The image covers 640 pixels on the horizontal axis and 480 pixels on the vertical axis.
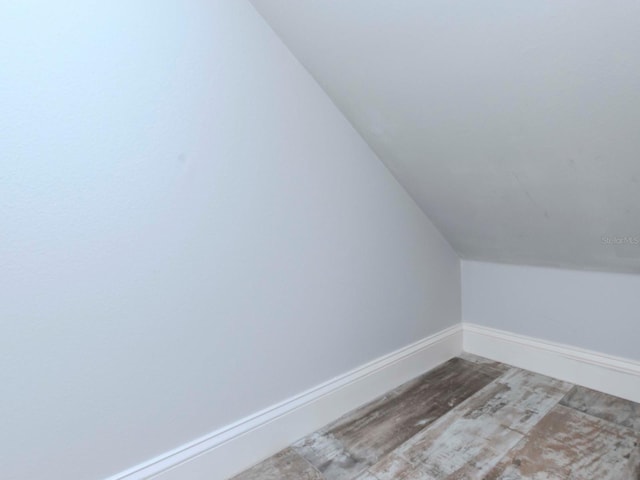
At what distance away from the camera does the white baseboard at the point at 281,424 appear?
1299 mm

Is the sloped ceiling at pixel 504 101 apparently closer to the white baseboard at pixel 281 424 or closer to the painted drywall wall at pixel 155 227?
the painted drywall wall at pixel 155 227

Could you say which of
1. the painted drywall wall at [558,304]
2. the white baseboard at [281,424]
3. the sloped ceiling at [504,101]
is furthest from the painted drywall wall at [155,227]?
the painted drywall wall at [558,304]

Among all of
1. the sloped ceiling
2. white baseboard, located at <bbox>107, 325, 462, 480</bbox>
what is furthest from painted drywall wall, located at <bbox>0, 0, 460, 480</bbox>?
the sloped ceiling

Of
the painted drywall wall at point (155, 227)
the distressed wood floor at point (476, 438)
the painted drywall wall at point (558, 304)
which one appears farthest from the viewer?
the painted drywall wall at point (558, 304)

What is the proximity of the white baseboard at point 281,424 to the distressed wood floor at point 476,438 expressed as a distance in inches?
1.9

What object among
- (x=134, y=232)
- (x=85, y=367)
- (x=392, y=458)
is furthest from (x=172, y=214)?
(x=392, y=458)

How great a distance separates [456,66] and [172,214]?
1.06 meters

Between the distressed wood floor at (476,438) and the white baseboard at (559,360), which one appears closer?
the distressed wood floor at (476,438)

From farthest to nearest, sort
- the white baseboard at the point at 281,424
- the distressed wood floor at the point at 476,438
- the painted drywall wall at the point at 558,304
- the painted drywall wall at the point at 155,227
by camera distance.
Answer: the painted drywall wall at the point at 558,304 → the distressed wood floor at the point at 476,438 → the white baseboard at the point at 281,424 → the painted drywall wall at the point at 155,227

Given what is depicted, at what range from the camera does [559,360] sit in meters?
2.12

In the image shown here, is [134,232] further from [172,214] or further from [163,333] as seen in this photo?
[163,333]

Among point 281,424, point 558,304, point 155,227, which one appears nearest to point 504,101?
point 155,227

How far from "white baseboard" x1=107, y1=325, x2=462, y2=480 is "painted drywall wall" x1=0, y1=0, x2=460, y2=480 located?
0.17 ft

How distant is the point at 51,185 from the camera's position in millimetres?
1015
